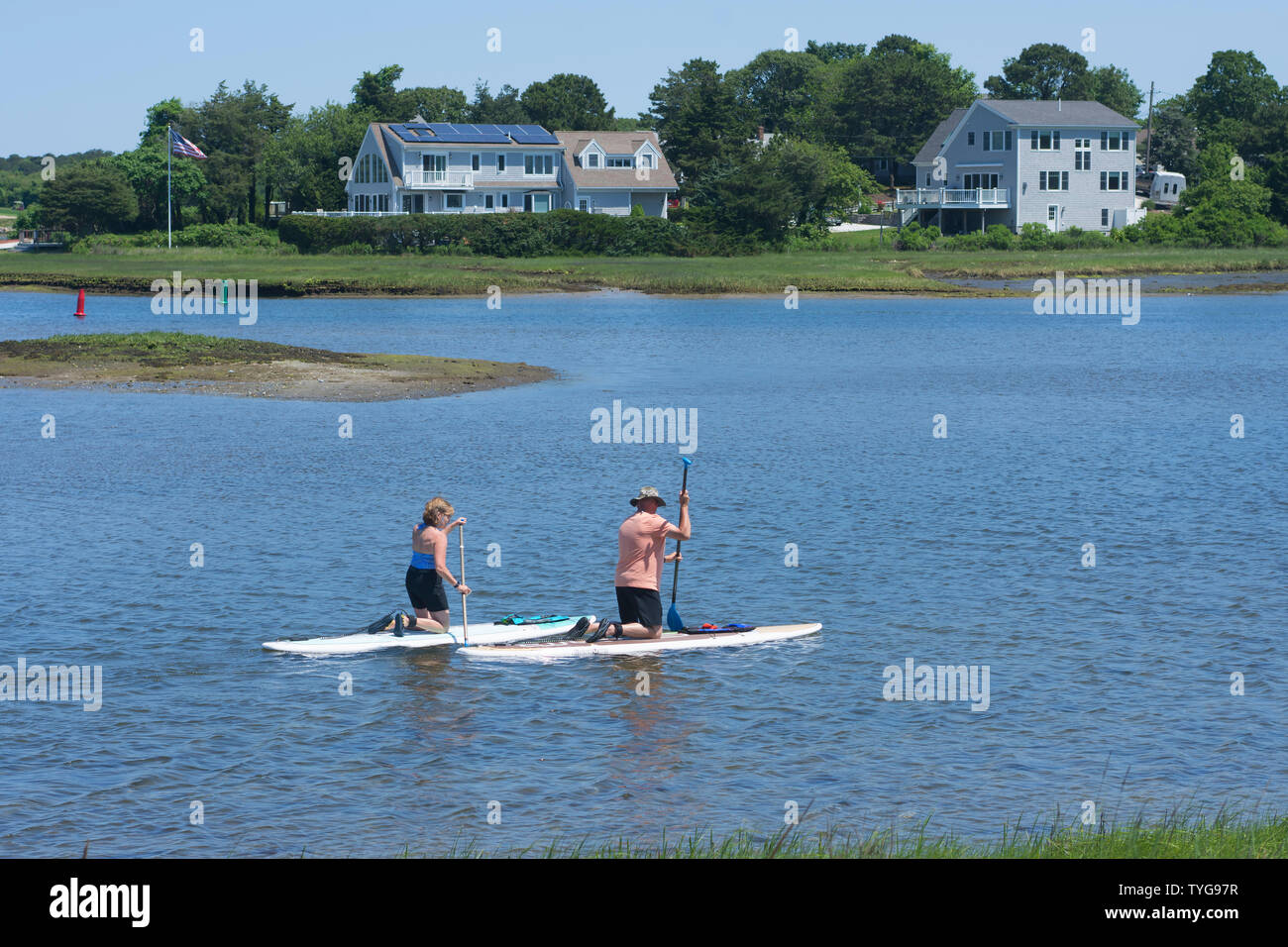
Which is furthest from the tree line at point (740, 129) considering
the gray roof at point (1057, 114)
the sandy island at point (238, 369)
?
the sandy island at point (238, 369)

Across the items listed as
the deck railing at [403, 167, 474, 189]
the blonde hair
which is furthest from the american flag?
the blonde hair

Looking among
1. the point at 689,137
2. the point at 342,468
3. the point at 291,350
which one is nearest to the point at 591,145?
the point at 689,137

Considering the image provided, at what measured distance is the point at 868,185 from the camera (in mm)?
126188

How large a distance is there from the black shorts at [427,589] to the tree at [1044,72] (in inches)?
6083

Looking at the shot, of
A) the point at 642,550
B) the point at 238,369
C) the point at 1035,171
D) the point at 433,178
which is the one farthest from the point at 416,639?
the point at 433,178

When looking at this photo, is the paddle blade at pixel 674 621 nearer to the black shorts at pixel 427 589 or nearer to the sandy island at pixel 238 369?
the black shorts at pixel 427 589

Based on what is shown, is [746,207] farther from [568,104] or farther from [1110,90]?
[1110,90]

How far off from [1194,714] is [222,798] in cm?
986

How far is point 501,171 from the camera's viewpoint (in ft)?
383

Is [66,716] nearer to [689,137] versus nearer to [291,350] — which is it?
[291,350]

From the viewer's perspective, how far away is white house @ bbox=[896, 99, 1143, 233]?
108812mm

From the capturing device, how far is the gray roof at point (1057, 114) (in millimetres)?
109062
